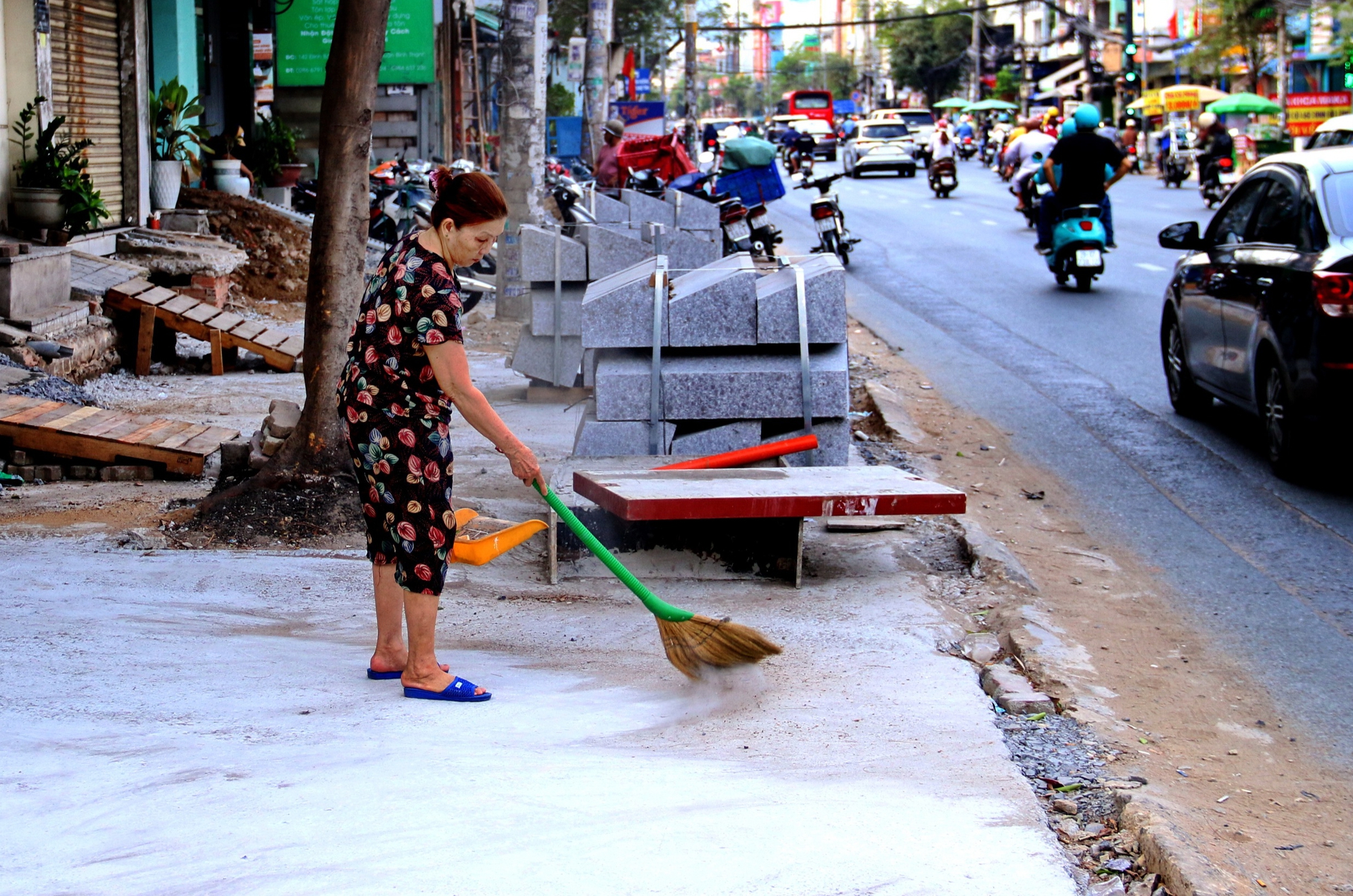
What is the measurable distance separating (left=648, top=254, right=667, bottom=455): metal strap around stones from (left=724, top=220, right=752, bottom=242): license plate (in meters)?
8.89

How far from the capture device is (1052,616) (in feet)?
17.1

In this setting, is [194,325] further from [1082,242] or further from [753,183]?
[1082,242]

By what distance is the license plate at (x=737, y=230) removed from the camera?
595 inches

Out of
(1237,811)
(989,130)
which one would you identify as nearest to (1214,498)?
(1237,811)

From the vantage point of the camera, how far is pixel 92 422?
6.89m

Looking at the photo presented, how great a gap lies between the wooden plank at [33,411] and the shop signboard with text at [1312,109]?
114 ft

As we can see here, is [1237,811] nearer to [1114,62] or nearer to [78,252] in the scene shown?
[78,252]

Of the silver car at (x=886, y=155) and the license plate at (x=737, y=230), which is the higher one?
the silver car at (x=886, y=155)

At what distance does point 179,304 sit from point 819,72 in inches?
5412

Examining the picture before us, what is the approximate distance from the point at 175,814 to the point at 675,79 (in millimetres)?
171588

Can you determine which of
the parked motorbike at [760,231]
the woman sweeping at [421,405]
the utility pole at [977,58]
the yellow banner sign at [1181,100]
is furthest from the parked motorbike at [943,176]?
the utility pole at [977,58]

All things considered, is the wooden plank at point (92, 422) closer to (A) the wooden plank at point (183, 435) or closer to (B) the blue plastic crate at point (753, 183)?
(A) the wooden plank at point (183, 435)

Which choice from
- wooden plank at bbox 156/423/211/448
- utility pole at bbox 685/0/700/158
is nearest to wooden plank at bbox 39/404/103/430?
wooden plank at bbox 156/423/211/448

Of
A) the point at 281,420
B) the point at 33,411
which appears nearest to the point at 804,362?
the point at 281,420
